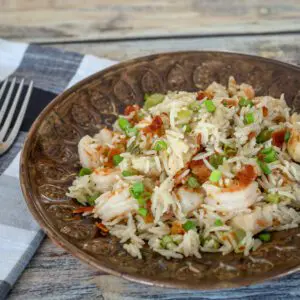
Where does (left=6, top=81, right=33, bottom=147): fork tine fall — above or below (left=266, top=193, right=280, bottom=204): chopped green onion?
above

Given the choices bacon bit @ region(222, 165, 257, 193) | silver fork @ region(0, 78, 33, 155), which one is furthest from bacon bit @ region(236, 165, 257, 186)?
silver fork @ region(0, 78, 33, 155)

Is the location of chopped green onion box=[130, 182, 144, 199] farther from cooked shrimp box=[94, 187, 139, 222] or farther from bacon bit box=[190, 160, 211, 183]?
bacon bit box=[190, 160, 211, 183]

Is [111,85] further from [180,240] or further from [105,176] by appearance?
[180,240]

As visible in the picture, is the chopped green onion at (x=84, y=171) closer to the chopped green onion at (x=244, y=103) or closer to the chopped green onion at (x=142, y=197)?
the chopped green onion at (x=142, y=197)

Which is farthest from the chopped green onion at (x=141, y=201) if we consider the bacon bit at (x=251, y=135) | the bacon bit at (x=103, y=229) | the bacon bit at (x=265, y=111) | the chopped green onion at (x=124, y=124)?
the bacon bit at (x=265, y=111)

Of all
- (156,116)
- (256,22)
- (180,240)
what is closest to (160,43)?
(256,22)
